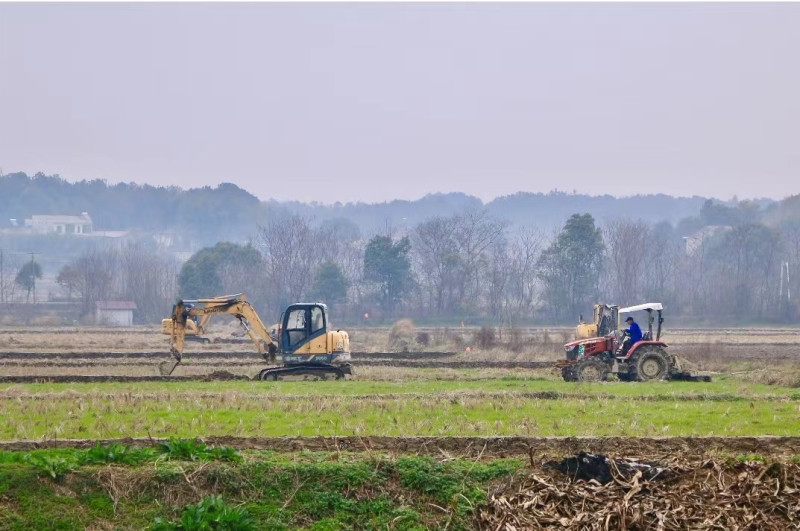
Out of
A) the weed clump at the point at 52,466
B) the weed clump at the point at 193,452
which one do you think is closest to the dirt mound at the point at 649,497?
the weed clump at the point at 193,452

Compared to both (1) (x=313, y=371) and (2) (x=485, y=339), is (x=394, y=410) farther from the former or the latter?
(2) (x=485, y=339)

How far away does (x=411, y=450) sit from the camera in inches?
625

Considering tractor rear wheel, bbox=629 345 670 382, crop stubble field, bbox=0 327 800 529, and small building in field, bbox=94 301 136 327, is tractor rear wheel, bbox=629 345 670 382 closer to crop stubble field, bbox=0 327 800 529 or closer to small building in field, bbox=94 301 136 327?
crop stubble field, bbox=0 327 800 529

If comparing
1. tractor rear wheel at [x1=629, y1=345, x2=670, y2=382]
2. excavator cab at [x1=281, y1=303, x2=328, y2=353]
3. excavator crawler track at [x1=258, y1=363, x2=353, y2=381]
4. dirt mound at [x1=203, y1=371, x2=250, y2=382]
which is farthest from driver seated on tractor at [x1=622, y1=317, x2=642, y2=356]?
dirt mound at [x1=203, y1=371, x2=250, y2=382]

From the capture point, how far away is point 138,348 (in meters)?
52.8

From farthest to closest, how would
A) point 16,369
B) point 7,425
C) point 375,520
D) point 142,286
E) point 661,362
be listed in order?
1. point 142,286
2. point 16,369
3. point 661,362
4. point 7,425
5. point 375,520

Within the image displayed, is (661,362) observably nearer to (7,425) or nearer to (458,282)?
(7,425)

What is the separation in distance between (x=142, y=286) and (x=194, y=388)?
261 feet

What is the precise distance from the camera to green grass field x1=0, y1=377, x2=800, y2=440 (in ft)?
61.9

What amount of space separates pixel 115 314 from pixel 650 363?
71.5 m

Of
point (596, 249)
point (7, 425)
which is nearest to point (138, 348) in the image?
point (7, 425)

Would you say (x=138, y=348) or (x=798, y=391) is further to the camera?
(x=138, y=348)

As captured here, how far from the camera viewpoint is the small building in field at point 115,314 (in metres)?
94.3

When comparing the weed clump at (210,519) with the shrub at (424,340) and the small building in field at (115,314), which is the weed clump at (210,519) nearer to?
the shrub at (424,340)
